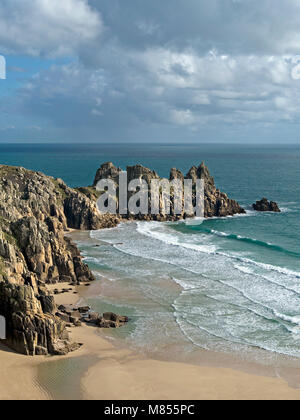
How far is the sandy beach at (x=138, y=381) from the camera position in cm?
2989

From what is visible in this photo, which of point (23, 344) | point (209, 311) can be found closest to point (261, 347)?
point (209, 311)

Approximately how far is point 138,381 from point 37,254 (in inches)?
1025

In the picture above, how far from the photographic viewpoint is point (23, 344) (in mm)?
34625

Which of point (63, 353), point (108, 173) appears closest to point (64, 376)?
point (63, 353)

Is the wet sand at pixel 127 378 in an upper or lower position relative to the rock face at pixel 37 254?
lower

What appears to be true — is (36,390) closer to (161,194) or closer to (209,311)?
(209,311)

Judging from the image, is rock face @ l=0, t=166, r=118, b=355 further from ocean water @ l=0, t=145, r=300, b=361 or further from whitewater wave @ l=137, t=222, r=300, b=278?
whitewater wave @ l=137, t=222, r=300, b=278
